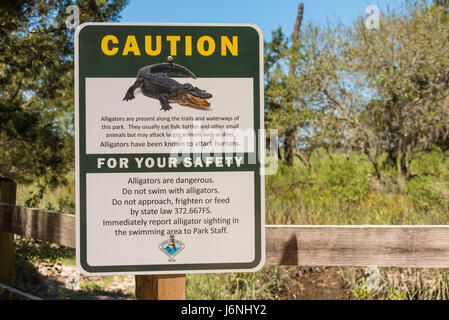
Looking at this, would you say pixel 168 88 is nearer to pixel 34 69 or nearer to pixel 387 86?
pixel 34 69

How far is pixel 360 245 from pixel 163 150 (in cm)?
114

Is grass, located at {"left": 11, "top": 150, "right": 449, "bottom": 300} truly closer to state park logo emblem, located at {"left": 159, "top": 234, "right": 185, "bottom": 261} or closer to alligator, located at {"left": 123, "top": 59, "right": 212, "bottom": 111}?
state park logo emblem, located at {"left": 159, "top": 234, "right": 185, "bottom": 261}

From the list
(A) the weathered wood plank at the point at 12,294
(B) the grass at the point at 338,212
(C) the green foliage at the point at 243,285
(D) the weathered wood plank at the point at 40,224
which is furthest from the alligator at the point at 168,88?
(C) the green foliage at the point at 243,285

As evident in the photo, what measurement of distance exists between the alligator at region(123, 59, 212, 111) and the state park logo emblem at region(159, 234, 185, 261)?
1.83ft

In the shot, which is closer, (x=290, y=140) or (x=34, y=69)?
(x=34, y=69)

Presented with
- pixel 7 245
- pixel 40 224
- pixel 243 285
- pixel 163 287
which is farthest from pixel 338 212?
pixel 163 287

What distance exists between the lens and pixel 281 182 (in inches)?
334

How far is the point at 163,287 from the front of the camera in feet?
5.85

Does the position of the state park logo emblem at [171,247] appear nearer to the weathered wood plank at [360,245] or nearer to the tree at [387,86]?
the weathered wood plank at [360,245]

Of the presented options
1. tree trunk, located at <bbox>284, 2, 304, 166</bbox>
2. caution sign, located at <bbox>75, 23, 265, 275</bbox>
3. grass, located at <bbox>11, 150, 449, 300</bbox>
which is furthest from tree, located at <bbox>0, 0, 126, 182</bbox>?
tree trunk, located at <bbox>284, 2, 304, 166</bbox>

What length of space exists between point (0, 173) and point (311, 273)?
4952 millimetres

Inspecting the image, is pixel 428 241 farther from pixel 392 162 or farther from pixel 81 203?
pixel 392 162

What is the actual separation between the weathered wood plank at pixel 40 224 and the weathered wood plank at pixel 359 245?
113 cm

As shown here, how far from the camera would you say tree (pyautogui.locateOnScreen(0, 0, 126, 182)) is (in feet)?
17.1
